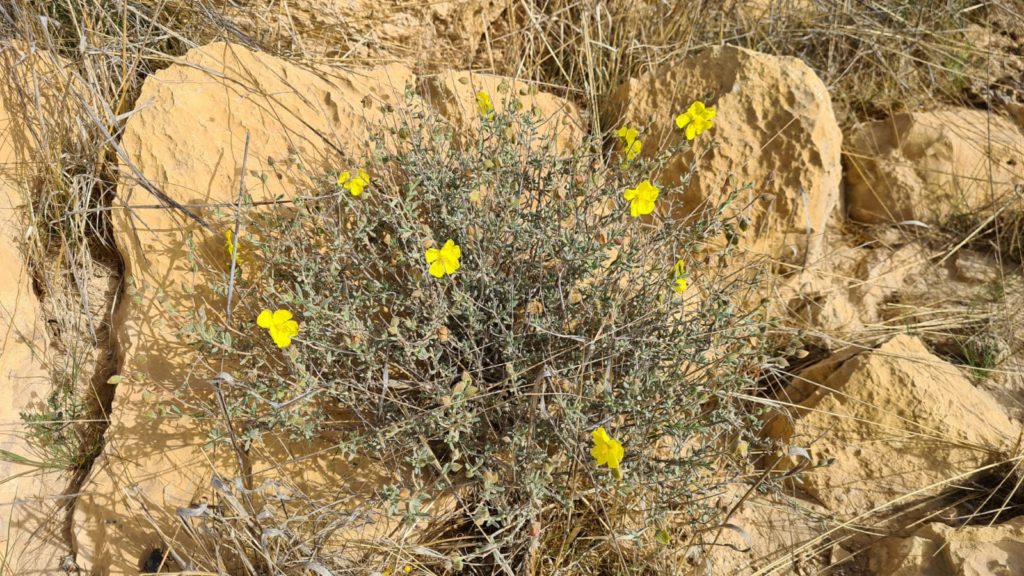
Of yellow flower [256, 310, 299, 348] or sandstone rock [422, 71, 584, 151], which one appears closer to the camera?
yellow flower [256, 310, 299, 348]

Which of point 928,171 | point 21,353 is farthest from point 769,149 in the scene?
point 21,353

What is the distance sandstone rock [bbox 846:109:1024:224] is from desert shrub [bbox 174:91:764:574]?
4.81ft

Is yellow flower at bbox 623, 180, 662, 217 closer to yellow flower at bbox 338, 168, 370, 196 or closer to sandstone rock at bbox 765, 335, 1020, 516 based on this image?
yellow flower at bbox 338, 168, 370, 196

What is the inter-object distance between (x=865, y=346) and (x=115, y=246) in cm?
271

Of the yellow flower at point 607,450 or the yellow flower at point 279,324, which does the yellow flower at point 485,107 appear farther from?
the yellow flower at point 607,450

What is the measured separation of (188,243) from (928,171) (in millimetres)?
3159

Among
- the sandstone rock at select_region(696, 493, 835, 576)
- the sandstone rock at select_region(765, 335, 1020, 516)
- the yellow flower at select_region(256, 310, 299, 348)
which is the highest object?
the yellow flower at select_region(256, 310, 299, 348)

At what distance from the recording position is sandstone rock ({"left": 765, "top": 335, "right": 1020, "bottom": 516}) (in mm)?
2426

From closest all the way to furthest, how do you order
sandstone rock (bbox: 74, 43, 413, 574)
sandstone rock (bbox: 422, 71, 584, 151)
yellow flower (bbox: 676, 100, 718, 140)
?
sandstone rock (bbox: 74, 43, 413, 574) → yellow flower (bbox: 676, 100, 718, 140) → sandstone rock (bbox: 422, 71, 584, 151)

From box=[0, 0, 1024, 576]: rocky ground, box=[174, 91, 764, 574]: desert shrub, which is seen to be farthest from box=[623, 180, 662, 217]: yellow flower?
box=[0, 0, 1024, 576]: rocky ground

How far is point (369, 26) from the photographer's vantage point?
313 centimetres

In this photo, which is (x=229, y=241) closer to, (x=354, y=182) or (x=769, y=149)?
(x=354, y=182)

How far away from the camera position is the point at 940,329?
2.96 meters

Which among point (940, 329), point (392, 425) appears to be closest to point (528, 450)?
point (392, 425)
